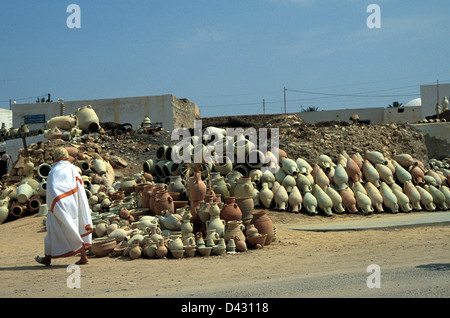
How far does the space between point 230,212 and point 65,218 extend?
2.35 m

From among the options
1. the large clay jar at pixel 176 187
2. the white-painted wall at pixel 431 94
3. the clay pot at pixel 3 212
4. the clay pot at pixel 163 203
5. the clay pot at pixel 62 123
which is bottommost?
the clay pot at pixel 3 212

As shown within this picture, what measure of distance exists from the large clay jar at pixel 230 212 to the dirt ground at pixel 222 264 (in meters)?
0.58

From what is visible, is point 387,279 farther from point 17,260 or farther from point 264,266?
point 17,260

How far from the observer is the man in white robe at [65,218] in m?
5.77

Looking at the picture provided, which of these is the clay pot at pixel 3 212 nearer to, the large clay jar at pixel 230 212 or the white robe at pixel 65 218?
the white robe at pixel 65 218

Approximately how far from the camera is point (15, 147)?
20.7 metres

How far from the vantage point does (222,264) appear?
19.6ft

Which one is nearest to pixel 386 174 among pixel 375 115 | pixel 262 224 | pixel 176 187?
pixel 176 187

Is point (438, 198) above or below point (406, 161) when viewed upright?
below

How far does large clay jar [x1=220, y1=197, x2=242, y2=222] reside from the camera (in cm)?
713

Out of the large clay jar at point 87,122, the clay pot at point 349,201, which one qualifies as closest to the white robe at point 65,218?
the clay pot at point 349,201

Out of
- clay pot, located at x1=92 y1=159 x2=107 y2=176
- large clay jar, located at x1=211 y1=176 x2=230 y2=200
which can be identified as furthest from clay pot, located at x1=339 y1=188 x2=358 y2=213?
clay pot, located at x1=92 y1=159 x2=107 y2=176

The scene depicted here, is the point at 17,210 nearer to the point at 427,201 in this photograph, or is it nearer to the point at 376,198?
the point at 376,198

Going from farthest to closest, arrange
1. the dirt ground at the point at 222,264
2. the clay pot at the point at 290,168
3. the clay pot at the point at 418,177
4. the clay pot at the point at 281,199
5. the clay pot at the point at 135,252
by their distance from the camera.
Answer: the clay pot at the point at 418,177 < the clay pot at the point at 290,168 < the clay pot at the point at 281,199 < the clay pot at the point at 135,252 < the dirt ground at the point at 222,264
